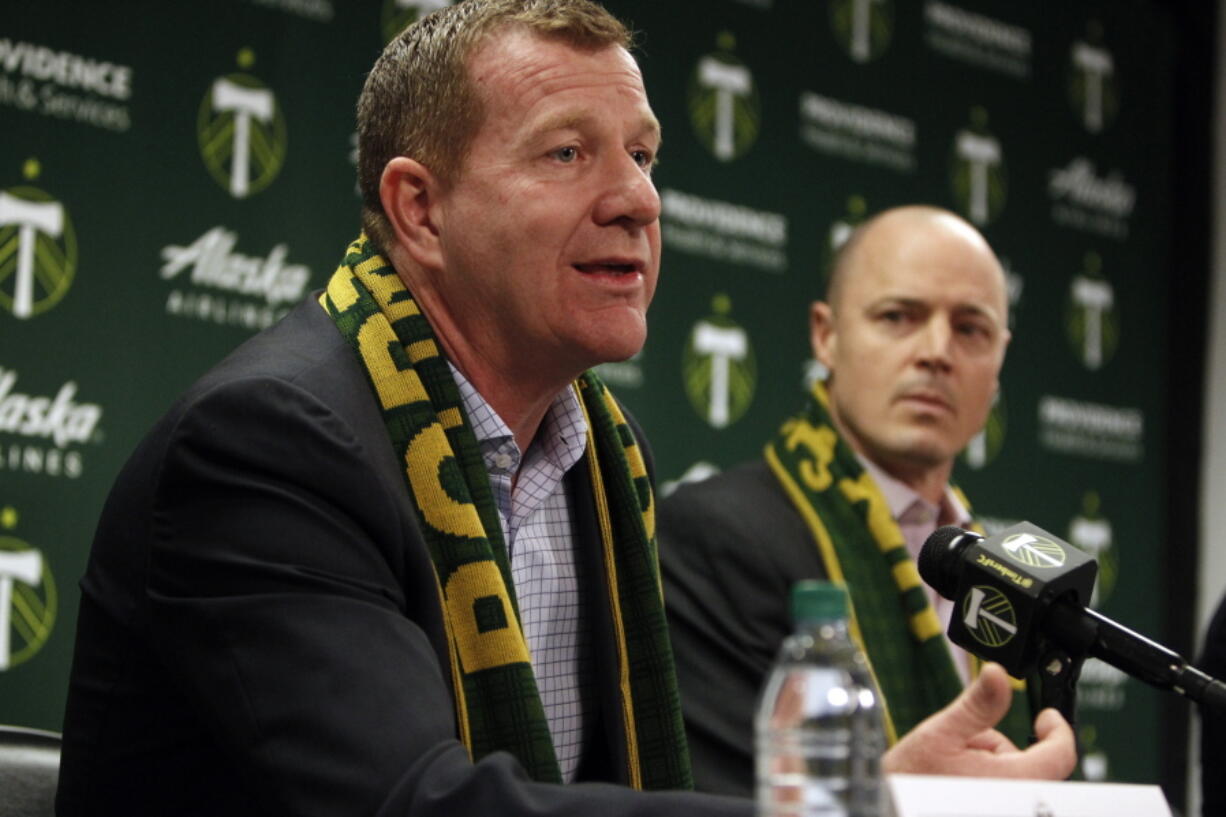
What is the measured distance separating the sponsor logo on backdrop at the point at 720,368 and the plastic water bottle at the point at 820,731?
2.90 metres

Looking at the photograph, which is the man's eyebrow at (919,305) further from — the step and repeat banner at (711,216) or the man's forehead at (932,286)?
the step and repeat banner at (711,216)

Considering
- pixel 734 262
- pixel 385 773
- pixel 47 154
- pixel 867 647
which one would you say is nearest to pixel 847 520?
pixel 867 647

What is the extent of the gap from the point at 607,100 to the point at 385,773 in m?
0.96

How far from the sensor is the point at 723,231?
424 centimetres

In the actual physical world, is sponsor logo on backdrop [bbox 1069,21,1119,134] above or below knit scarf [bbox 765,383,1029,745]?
above

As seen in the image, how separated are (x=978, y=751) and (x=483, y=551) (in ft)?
2.07

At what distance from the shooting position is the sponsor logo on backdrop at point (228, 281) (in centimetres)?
319

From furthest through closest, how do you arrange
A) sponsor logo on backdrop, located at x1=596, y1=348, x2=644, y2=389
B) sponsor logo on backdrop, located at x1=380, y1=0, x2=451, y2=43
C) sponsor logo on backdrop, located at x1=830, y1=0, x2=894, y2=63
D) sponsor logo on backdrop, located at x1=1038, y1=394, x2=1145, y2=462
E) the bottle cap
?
sponsor logo on backdrop, located at x1=1038, y1=394, x2=1145, y2=462 → sponsor logo on backdrop, located at x1=830, y1=0, x2=894, y2=63 → sponsor logo on backdrop, located at x1=596, y1=348, x2=644, y2=389 → sponsor logo on backdrop, located at x1=380, y1=0, x2=451, y2=43 → the bottle cap

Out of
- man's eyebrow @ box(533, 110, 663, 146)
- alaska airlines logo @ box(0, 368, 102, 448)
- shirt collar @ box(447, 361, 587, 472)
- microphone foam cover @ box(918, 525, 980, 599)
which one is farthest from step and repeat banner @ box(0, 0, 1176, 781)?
microphone foam cover @ box(918, 525, 980, 599)

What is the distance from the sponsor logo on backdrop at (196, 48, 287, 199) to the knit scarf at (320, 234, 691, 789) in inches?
52.0

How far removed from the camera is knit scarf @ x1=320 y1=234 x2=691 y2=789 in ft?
5.72

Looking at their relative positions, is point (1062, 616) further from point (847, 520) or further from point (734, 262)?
point (734, 262)

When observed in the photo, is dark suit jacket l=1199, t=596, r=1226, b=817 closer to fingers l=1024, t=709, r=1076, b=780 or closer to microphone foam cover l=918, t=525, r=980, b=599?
microphone foam cover l=918, t=525, r=980, b=599

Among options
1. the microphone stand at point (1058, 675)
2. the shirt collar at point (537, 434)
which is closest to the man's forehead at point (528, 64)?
the shirt collar at point (537, 434)
